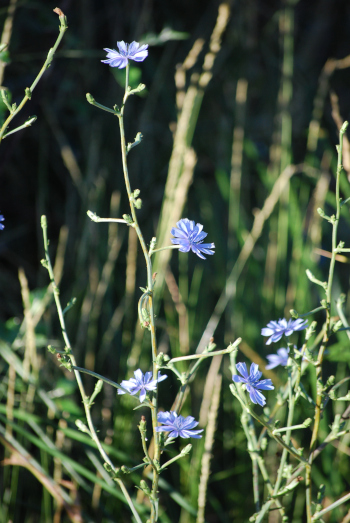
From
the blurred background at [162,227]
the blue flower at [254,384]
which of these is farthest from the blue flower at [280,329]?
the blurred background at [162,227]

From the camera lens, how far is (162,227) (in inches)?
47.7

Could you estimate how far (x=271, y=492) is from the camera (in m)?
0.62

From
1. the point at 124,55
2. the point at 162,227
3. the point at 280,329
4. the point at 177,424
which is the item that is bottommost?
the point at 177,424

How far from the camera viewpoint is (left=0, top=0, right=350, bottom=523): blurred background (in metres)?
1.03

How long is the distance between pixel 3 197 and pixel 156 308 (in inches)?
28.9

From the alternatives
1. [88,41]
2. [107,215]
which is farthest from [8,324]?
[88,41]

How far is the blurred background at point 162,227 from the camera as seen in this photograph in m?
1.03

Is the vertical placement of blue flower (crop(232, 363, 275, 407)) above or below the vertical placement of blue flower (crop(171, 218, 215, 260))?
below

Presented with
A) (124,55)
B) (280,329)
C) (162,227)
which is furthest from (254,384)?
(162,227)

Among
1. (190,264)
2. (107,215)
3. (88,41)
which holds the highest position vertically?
(88,41)

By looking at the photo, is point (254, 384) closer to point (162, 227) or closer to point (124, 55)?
point (124, 55)

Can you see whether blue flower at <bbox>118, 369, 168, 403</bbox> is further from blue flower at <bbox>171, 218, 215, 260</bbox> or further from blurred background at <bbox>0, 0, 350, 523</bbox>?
blurred background at <bbox>0, 0, 350, 523</bbox>

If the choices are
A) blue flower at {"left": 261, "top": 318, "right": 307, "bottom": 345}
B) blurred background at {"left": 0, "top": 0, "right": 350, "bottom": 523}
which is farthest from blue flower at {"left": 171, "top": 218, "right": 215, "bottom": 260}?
blurred background at {"left": 0, "top": 0, "right": 350, "bottom": 523}

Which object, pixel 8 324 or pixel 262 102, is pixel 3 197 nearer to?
pixel 8 324
